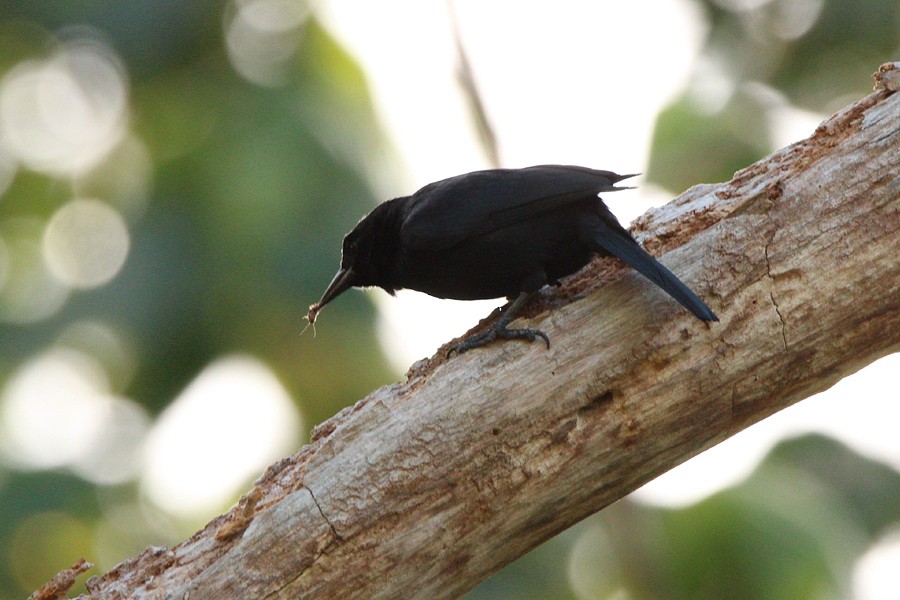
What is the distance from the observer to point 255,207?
9.12 m

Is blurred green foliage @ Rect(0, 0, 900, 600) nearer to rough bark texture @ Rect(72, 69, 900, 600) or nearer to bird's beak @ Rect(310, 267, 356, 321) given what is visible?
bird's beak @ Rect(310, 267, 356, 321)

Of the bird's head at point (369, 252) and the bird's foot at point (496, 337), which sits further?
the bird's head at point (369, 252)

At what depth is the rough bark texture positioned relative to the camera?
3.47 metres

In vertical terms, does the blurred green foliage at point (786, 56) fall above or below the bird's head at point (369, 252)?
above

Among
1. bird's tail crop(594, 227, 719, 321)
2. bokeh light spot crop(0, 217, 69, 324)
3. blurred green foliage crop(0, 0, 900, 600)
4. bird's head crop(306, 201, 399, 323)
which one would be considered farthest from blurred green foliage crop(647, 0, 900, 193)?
bokeh light spot crop(0, 217, 69, 324)

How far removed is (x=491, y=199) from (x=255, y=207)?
5.04 metres

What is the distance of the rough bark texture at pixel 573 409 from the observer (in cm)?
347

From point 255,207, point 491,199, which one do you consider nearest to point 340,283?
point 491,199

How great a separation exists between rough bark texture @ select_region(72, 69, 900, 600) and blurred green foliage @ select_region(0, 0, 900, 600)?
3.49 meters

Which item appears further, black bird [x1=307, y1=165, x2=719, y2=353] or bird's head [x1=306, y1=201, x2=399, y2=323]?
bird's head [x1=306, y1=201, x2=399, y2=323]

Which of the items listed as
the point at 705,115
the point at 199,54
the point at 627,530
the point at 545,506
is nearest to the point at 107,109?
the point at 199,54

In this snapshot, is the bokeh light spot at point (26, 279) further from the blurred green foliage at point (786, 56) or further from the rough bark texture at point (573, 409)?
the rough bark texture at point (573, 409)

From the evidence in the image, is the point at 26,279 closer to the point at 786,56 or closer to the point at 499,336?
the point at 786,56

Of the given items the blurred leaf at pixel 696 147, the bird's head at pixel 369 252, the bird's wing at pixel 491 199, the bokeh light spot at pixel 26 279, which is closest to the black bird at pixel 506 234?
the bird's wing at pixel 491 199
